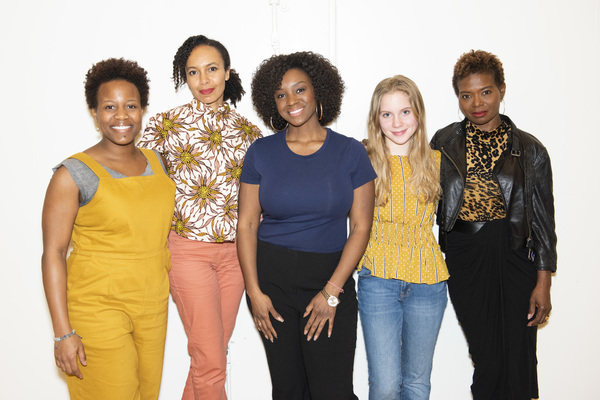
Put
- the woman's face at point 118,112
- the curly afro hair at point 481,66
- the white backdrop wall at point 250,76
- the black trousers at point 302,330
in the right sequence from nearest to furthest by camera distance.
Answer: the woman's face at point 118,112 → the black trousers at point 302,330 → the curly afro hair at point 481,66 → the white backdrop wall at point 250,76

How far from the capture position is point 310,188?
1999 millimetres

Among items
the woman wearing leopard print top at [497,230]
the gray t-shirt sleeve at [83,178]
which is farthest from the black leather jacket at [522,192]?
the gray t-shirt sleeve at [83,178]

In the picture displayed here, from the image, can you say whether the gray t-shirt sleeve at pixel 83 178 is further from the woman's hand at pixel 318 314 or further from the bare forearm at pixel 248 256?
the woman's hand at pixel 318 314

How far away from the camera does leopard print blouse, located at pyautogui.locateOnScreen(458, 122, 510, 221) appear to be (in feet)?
7.74

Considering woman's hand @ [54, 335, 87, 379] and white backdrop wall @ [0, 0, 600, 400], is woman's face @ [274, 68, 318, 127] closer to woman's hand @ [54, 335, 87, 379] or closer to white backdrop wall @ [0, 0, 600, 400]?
white backdrop wall @ [0, 0, 600, 400]

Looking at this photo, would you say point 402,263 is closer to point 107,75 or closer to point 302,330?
point 302,330

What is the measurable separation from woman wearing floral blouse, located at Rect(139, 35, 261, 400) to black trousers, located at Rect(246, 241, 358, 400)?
31 centimetres

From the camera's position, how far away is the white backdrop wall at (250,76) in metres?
2.68

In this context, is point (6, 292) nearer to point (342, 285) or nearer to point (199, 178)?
point (199, 178)

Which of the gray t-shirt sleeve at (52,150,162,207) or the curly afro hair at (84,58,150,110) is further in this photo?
the curly afro hair at (84,58,150,110)

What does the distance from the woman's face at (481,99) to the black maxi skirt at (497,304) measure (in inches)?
21.5

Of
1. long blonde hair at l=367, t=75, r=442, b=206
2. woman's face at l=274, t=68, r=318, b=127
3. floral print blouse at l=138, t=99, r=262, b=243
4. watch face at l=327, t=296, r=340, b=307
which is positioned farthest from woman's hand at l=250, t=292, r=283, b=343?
woman's face at l=274, t=68, r=318, b=127

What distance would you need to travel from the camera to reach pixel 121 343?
1.85 m

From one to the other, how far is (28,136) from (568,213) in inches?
135
